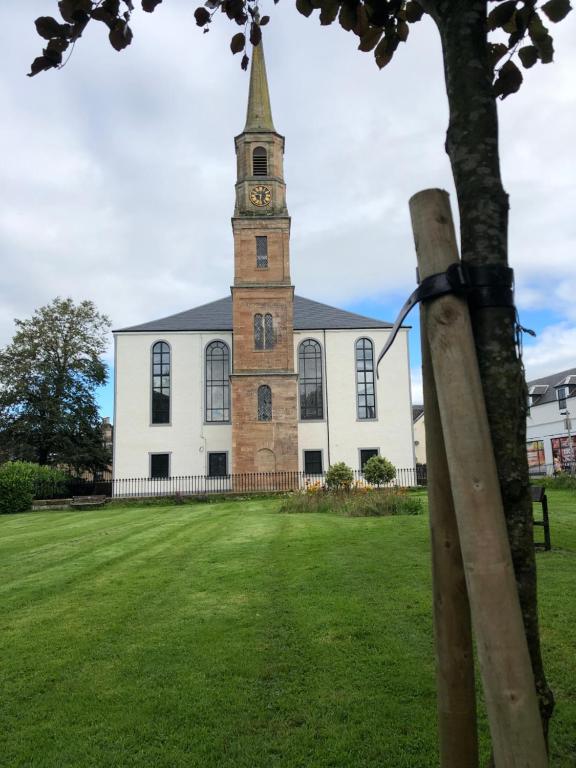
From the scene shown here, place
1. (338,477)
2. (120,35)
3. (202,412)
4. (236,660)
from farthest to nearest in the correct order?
1. (202,412)
2. (338,477)
3. (236,660)
4. (120,35)

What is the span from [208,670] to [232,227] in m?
34.0

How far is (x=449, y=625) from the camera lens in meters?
2.12

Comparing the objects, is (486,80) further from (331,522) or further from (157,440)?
(157,440)

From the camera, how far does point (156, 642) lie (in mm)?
5336

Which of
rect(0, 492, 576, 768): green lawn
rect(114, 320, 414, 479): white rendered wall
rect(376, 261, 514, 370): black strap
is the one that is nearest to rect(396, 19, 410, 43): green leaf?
rect(376, 261, 514, 370): black strap

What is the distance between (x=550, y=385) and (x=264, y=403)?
3453cm

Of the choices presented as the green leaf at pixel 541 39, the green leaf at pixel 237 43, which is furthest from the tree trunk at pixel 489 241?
the green leaf at pixel 237 43

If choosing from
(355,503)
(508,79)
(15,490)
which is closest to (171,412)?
(15,490)

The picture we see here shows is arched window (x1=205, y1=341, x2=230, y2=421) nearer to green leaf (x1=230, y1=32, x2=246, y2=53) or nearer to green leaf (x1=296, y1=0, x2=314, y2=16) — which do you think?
green leaf (x1=230, y1=32, x2=246, y2=53)

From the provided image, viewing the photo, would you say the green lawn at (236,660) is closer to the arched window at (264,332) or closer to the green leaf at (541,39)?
the green leaf at (541,39)

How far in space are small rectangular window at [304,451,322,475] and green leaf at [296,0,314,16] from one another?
33185mm

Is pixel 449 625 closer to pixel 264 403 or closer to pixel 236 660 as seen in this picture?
pixel 236 660

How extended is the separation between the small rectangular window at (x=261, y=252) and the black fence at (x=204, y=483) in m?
12.9

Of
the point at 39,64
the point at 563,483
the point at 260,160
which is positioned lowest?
the point at 563,483
